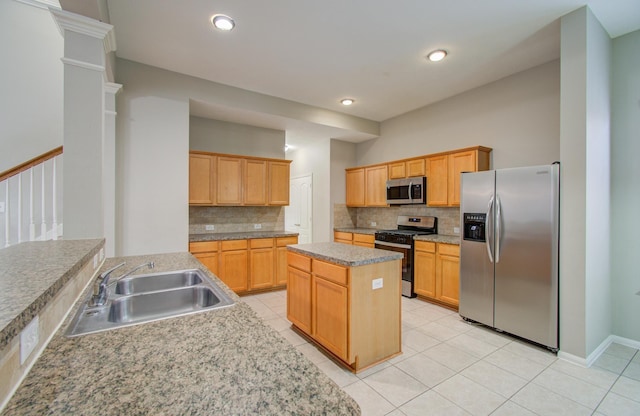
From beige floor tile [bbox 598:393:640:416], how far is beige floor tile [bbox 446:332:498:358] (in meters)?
0.79

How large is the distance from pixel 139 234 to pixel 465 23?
416 cm

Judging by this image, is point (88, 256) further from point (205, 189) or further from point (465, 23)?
point (465, 23)

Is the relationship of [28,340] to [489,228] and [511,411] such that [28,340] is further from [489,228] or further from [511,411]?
[489,228]

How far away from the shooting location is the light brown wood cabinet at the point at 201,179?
13.6 feet

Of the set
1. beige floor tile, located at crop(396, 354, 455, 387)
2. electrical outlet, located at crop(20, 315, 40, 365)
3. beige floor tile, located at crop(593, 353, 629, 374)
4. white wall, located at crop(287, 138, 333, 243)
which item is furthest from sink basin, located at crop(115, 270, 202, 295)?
white wall, located at crop(287, 138, 333, 243)

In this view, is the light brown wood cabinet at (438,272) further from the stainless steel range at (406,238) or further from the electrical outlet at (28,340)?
the electrical outlet at (28,340)

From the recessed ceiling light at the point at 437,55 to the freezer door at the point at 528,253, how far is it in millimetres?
1478

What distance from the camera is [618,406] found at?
1960 millimetres

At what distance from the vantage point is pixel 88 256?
145 centimetres

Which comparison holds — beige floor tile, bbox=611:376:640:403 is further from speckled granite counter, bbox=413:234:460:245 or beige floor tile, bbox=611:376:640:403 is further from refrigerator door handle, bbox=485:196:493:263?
speckled granite counter, bbox=413:234:460:245

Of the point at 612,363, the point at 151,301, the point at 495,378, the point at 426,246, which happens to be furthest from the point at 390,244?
the point at 151,301

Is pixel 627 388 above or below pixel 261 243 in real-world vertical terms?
below

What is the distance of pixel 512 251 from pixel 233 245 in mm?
3491

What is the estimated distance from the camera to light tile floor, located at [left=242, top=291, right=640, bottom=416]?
195 cm
